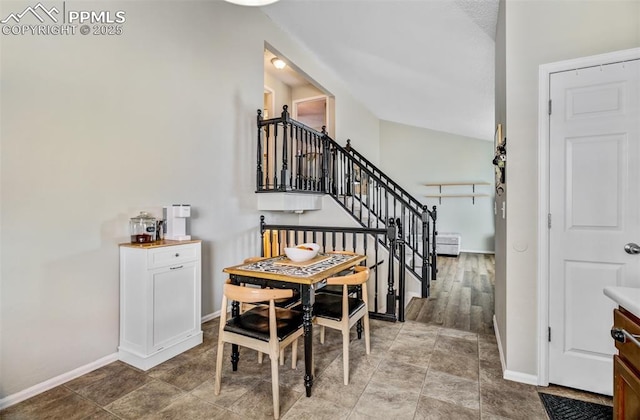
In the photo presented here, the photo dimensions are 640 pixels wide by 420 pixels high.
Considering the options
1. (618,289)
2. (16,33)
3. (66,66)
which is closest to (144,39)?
(66,66)

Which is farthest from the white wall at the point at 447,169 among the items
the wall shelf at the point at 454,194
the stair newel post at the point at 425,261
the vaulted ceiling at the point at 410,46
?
the stair newel post at the point at 425,261

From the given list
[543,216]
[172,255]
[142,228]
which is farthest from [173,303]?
[543,216]

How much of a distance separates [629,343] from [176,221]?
9.62 feet

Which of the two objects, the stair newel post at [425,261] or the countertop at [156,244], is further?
the stair newel post at [425,261]

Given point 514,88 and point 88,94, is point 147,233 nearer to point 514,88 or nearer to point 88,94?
point 88,94

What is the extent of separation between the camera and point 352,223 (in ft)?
14.1

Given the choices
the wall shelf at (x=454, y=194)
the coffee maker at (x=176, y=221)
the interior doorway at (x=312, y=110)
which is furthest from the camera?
the wall shelf at (x=454, y=194)

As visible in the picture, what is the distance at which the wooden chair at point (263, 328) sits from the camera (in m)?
1.72

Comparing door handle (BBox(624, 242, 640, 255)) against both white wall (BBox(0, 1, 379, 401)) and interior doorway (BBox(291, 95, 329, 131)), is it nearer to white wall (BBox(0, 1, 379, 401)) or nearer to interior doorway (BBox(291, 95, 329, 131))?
white wall (BBox(0, 1, 379, 401))

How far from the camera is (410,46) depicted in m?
3.78

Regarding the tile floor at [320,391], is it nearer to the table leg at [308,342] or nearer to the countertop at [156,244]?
the table leg at [308,342]

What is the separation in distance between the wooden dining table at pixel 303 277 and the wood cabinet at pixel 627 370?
1.38 metres

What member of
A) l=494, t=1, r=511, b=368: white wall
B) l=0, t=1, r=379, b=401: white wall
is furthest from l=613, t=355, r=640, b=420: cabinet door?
l=0, t=1, r=379, b=401: white wall

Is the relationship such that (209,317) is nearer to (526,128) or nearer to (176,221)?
(176,221)
